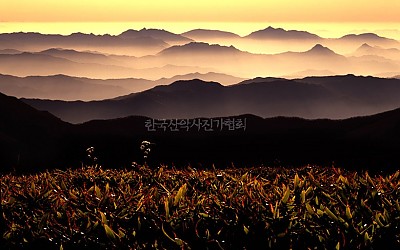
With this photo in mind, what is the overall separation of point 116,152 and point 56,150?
19.9 ft

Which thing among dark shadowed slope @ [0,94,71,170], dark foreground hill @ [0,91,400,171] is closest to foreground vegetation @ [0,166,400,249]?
dark foreground hill @ [0,91,400,171]

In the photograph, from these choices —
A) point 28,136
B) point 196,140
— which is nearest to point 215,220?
point 196,140

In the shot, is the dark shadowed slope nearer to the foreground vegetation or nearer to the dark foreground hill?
the dark foreground hill

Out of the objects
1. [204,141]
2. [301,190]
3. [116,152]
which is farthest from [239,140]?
[301,190]

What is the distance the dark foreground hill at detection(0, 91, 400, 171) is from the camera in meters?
39.2

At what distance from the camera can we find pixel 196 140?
48.7 meters

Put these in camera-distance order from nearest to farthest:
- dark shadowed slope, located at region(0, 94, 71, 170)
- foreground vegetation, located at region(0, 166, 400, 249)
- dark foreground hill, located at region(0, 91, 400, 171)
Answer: foreground vegetation, located at region(0, 166, 400, 249) → dark foreground hill, located at region(0, 91, 400, 171) → dark shadowed slope, located at region(0, 94, 71, 170)

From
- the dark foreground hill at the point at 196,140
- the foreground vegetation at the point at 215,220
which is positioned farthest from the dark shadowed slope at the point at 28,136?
the foreground vegetation at the point at 215,220

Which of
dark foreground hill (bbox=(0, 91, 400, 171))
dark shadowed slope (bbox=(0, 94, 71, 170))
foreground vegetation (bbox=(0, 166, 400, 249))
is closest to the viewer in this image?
foreground vegetation (bbox=(0, 166, 400, 249))

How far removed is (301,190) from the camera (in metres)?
6.11

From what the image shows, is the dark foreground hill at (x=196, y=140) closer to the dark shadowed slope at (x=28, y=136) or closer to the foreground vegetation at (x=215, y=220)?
the dark shadowed slope at (x=28, y=136)

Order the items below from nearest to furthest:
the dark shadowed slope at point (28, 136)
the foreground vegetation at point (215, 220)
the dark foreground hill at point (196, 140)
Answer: the foreground vegetation at point (215, 220), the dark foreground hill at point (196, 140), the dark shadowed slope at point (28, 136)

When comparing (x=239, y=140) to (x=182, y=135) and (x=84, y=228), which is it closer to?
(x=182, y=135)

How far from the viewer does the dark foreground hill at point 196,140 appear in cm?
3922
